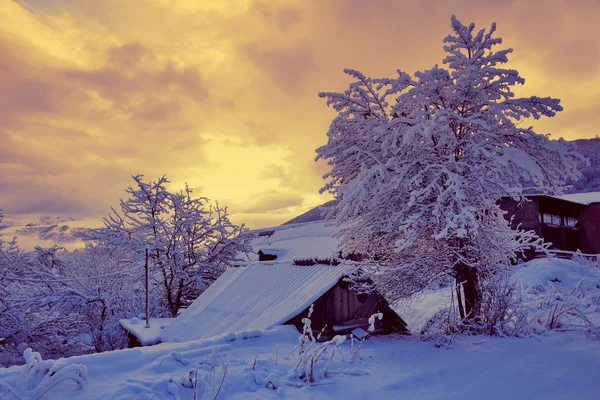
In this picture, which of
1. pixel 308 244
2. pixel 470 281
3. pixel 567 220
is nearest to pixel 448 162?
pixel 470 281

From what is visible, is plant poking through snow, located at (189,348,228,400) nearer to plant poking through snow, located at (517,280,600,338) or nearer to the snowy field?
the snowy field

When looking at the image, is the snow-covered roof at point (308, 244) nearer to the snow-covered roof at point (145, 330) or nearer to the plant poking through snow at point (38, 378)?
the snow-covered roof at point (145, 330)

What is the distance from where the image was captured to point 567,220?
29.3 metres

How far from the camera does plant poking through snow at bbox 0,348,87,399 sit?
3.89 meters

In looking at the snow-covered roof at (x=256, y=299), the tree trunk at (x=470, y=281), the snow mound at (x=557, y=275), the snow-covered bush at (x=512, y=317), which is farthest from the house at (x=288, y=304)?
the snow mound at (x=557, y=275)

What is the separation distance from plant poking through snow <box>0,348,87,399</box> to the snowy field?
0.08 metres

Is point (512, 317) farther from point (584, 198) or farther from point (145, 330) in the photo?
point (584, 198)

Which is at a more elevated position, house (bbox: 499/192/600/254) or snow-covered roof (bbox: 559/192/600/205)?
snow-covered roof (bbox: 559/192/600/205)

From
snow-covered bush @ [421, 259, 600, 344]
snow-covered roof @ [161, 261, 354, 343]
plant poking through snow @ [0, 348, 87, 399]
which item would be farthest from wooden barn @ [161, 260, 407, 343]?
plant poking through snow @ [0, 348, 87, 399]

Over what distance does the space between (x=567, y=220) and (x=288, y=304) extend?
30.1 m

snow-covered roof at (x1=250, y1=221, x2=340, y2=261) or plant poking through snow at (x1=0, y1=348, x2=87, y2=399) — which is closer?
plant poking through snow at (x1=0, y1=348, x2=87, y2=399)

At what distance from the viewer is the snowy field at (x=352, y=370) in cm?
459

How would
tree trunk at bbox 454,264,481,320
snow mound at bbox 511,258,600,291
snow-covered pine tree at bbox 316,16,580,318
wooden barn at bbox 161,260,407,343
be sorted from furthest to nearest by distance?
1. snow mound at bbox 511,258,600,291
2. tree trunk at bbox 454,264,481,320
3. wooden barn at bbox 161,260,407,343
4. snow-covered pine tree at bbox 316,16,580,318

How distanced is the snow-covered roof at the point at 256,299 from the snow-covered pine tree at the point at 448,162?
5.41ft
